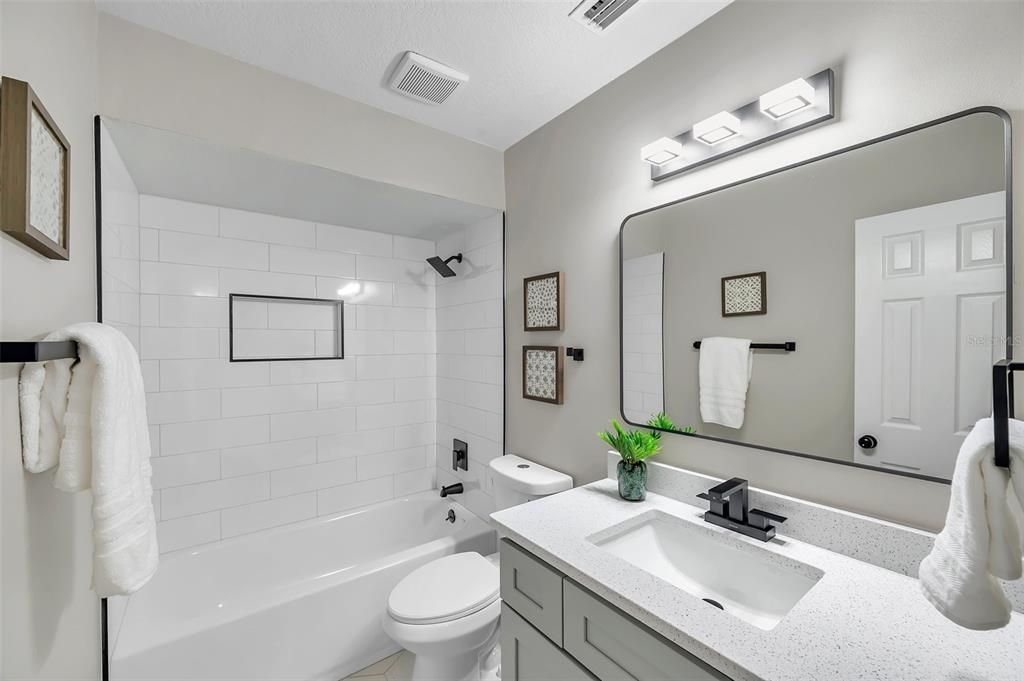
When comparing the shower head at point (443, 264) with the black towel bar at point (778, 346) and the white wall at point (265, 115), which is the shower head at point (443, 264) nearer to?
the white wall at point (265, 115)

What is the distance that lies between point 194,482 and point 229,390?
0.47m

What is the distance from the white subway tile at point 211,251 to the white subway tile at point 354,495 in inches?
52.5

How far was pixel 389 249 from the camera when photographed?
277 cm

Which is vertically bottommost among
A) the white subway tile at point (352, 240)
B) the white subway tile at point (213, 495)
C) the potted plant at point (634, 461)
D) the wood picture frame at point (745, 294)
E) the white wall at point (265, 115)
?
the white subway tile at point (213, 495)

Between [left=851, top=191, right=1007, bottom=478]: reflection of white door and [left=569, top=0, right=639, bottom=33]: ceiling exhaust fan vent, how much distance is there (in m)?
0.95

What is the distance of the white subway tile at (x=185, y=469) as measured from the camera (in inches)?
82.3

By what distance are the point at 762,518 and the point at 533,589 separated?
66cm

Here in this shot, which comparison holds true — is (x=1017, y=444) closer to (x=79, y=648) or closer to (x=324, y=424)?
(x=79, y=648)

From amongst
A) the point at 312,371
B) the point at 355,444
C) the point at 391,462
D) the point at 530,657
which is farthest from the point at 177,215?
the point at 530,657

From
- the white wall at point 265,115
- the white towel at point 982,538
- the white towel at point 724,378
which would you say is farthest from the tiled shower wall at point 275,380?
A: the white towel at point 982,538

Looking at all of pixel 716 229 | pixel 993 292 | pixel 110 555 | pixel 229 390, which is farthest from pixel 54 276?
pixel 993 292

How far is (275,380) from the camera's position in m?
2.40

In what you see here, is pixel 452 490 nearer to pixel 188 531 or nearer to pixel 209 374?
pixel 188 531

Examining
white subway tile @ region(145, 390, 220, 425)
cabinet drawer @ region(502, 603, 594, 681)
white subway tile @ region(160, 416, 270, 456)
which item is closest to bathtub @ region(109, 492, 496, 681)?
white subway tile @ region(160, 416, 270, 456)
